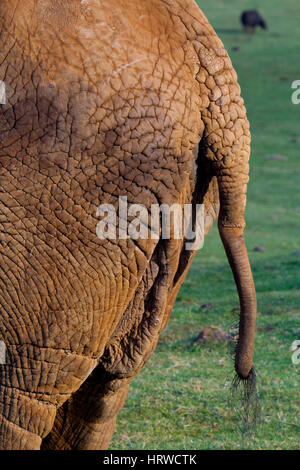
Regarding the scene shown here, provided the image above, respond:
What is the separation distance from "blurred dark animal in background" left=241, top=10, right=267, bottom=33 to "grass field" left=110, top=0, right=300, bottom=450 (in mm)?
14781

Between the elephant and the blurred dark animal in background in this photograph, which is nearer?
the elephant

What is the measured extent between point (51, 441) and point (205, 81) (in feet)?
5.89

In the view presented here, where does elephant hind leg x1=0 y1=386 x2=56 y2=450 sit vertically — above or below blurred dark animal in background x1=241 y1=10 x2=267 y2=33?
below

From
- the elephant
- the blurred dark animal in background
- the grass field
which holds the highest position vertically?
the blurred dark animal in background

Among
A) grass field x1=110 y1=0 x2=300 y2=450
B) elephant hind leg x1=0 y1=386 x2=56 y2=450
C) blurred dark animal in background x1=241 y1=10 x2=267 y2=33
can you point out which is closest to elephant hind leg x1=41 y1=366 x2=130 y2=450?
elephant hind leg x1=0 y1=386 x2=56 y2=450

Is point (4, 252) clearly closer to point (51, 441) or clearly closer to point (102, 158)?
point (102, 158)

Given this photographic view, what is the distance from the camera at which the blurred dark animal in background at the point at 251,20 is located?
28.4 metres

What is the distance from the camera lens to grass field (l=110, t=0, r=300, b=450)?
4.95 meters

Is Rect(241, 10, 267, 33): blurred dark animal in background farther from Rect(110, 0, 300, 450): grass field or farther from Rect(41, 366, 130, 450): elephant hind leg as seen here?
Rect(41, 366, 130, 450): elephant hind leg

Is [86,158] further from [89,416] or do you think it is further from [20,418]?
[89,416]

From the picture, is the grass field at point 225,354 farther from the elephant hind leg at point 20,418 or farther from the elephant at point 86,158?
the elephant at point 86,158

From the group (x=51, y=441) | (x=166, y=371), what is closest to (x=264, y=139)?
(x=166, y=371)

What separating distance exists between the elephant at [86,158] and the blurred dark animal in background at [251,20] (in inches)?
1026

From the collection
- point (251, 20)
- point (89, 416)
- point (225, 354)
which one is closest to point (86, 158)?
point (89, 416)
